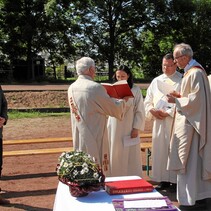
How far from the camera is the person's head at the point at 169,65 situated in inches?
217

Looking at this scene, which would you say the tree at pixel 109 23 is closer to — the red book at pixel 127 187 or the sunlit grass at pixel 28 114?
the sunlit grass at pixel 28 114

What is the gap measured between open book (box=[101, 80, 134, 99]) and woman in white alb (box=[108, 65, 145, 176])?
64cm

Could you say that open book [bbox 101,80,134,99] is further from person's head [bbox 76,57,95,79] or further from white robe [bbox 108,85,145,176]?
white robe [bbox 108,85,145,176]

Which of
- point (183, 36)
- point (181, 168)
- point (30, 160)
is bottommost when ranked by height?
point (30, 160)

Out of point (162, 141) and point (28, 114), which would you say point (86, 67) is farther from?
point (28, 114)

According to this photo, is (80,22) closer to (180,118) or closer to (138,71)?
(138,71)

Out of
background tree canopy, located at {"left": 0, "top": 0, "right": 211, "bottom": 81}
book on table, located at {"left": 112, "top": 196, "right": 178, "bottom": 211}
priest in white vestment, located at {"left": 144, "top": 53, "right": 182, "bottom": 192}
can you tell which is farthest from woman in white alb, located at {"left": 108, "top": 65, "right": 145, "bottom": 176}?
background tree canopy, located at {"left": 0, "top": 0, "right": 211, "bottom": 81}

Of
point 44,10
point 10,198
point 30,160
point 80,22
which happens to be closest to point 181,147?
point 10,198

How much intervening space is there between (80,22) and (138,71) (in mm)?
8654

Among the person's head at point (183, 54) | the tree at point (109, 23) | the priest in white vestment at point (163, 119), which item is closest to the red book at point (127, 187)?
the person's head at point (183, 54)

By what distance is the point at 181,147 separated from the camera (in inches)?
185

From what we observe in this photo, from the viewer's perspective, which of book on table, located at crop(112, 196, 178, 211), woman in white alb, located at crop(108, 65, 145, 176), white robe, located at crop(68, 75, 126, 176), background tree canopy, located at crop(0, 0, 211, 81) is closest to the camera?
book on table, located at crop(112, 196, 178, 211)

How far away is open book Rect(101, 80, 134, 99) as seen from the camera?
4.50 meters

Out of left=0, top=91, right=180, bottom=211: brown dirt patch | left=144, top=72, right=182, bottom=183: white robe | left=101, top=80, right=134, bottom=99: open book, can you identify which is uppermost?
left=101, top=80, right=134, bottom=99: open book
